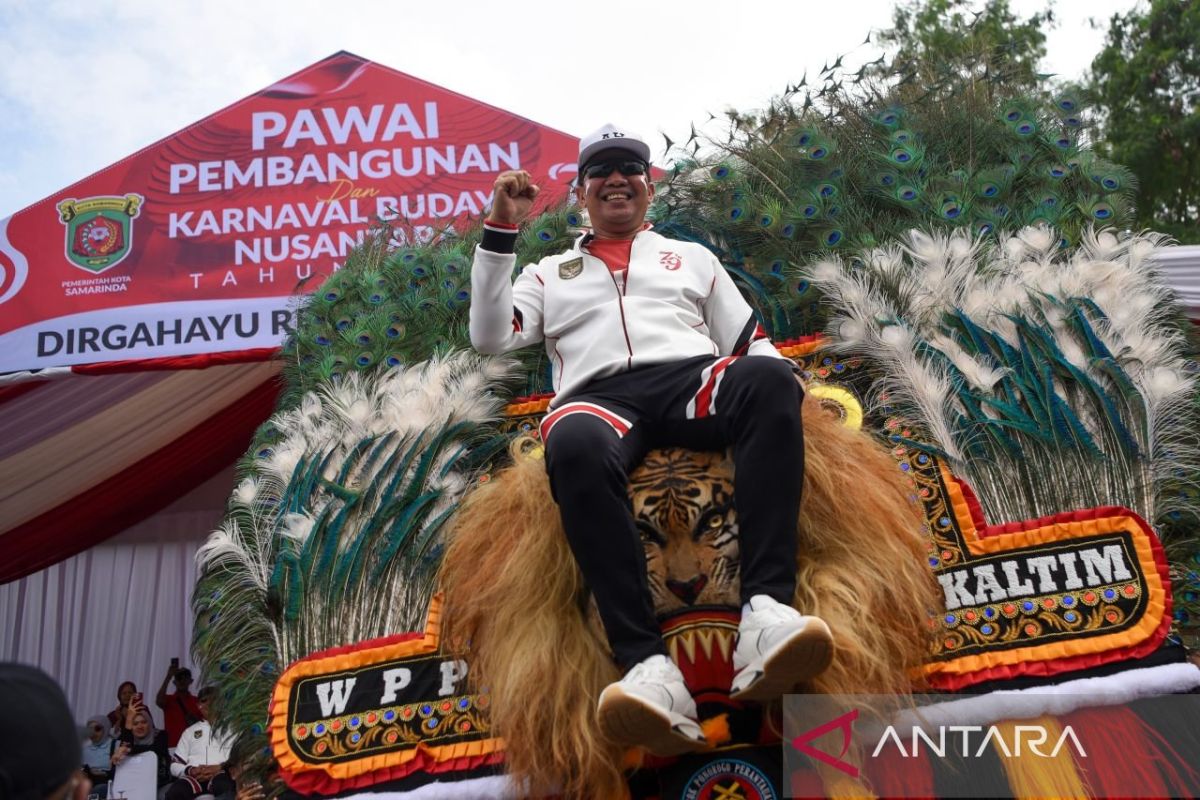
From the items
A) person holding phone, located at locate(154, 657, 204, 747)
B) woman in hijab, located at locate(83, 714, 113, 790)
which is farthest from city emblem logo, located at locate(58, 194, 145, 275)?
person holding phone, located at locate(154, 657, 204, 747)

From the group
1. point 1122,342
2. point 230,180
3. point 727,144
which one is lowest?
point 1122,342

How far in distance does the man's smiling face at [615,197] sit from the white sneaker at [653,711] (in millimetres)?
1266

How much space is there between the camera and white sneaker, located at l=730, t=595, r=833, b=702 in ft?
6.23

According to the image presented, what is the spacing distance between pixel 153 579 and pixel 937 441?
746 centimetres

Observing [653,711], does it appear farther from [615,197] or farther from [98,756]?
[98,756]

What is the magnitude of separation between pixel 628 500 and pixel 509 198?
0.79 m

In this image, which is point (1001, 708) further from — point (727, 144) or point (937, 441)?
point (727, 144)

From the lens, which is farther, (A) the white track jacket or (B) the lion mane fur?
(A) the white track jacket

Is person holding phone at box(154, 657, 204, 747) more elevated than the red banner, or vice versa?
the red banner

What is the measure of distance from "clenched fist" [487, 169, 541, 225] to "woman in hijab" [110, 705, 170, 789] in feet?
16.9

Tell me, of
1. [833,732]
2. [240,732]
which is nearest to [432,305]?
[240,732]

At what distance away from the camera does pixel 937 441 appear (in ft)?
9.56

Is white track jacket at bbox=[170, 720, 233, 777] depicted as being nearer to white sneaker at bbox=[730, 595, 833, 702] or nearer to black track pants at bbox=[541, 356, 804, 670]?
black track pants at bbox=[541, 356, 804, 670]

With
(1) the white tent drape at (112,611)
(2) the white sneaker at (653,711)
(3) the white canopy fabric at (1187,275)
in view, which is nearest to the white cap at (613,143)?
(2) the white sneaker at (653,711)
